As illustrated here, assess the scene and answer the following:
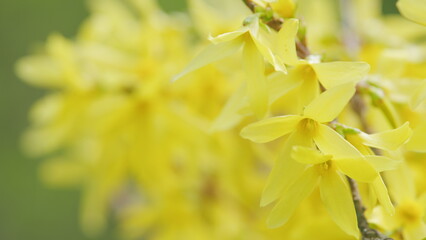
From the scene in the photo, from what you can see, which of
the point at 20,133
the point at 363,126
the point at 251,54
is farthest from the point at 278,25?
the point at 20,133

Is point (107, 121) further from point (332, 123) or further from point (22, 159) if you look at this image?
point (22, 159)

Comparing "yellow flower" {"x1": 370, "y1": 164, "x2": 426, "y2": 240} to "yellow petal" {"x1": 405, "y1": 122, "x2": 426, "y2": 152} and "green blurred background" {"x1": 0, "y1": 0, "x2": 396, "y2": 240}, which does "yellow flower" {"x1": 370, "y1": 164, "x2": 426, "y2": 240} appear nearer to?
"yellow petal" {"x1": 405, "y1": 122, "x2": 426, "y2": 152}

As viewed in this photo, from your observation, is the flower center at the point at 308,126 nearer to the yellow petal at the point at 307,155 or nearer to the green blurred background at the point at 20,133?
the yellow petal at the point at 307,155

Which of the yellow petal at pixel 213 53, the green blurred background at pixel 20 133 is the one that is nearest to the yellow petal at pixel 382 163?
the yellow petal at pixel 213 53

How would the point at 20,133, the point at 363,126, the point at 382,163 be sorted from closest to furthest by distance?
the point at 382,163 < the point at 363,126 < the point at 20,133

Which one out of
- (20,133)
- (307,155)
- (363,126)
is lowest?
(20,133)

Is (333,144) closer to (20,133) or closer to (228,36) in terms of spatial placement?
(228,36)

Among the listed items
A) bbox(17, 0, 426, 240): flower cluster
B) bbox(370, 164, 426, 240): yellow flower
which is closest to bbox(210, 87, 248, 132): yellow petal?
bbox(17, 0, 426, 240): flower cluster
